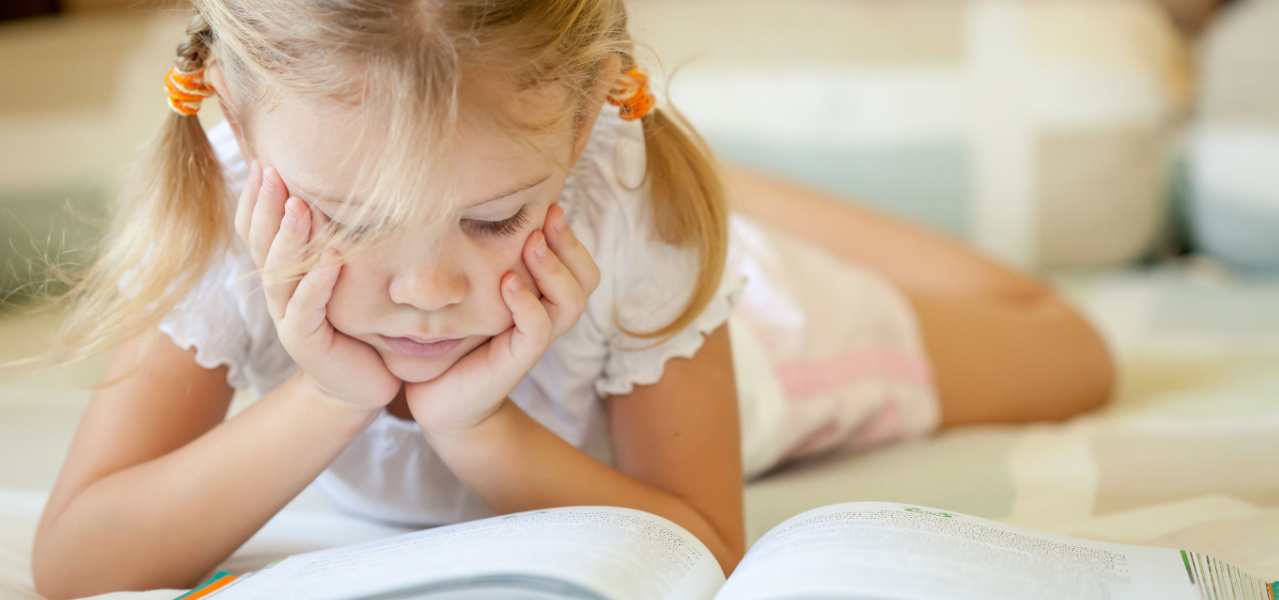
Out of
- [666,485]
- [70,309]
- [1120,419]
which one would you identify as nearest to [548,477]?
[666,485]

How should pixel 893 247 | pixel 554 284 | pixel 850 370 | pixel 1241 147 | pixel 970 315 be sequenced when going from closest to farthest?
pixel 554 284 < pixel 850 370 < pixel 970 315 < pixel 893 247 < pixel 1241 147

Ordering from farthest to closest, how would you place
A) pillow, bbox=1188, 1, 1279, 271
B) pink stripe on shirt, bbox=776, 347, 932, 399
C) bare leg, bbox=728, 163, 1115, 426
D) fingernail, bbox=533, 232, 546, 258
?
pillow, bbox=1188, 1, 1279, 271
bare leg, bbox=728, 163, 1115, 426
pink stripe on shirt, bbox=776, 347, 932, 399
fingernail, bbox=533, 232, 546, 258

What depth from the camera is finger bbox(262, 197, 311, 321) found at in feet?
1.70

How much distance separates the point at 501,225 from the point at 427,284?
55 millimetres

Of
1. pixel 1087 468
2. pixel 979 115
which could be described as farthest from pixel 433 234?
pixel 979 115

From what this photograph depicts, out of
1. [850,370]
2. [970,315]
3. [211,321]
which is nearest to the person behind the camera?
[211,321]

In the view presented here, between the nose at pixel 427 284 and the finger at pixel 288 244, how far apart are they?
50 mm

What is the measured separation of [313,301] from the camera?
0.54 meters

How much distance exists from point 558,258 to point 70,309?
0.35 meters

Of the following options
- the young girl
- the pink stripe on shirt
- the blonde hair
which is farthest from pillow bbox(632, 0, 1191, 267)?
the blonde hair

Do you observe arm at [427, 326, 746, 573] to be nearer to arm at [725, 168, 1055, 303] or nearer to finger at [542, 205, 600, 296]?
finger at [542, 205, 600, 296]

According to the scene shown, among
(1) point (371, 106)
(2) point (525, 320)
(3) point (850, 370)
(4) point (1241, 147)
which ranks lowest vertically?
(3) point (850, 370)

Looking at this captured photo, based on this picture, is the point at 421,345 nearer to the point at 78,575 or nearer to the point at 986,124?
the point at 78,575

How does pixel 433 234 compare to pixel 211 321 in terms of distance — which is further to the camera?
pixel 211 321
